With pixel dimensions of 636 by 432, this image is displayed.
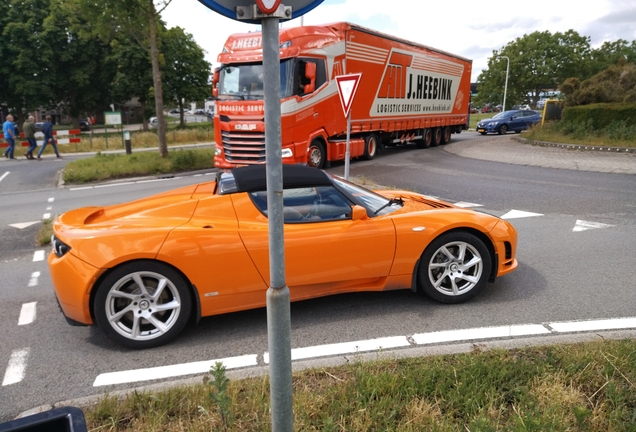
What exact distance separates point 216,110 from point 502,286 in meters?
10.3

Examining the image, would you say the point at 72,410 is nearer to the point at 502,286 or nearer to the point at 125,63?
the point at 502,286

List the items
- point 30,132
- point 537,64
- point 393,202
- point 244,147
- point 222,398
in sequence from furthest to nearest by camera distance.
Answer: point 537,64, point 30,132, point 244,147, point 393,202, point 222,398

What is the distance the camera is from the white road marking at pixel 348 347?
3.44m

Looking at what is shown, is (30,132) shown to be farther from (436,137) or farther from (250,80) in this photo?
(436,137)

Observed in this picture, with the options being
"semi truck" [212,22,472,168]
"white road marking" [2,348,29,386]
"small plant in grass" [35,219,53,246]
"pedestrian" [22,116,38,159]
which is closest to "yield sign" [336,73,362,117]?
"semi truck" [212,22,472,168]

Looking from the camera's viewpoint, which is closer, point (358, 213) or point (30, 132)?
point (358, 213)

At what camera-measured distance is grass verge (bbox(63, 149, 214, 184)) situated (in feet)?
44.3

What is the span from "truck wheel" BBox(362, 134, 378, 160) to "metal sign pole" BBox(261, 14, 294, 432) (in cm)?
1477

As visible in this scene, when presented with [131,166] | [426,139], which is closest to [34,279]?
[131,166]

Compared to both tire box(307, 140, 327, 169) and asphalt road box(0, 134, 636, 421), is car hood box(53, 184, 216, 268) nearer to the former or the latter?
asphalt road box(0, 134, 636, 421)

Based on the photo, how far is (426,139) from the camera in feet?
72.0

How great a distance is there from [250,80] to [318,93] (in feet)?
6.28

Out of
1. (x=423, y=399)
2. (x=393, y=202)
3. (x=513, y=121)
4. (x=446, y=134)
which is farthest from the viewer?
(x=513, y=121)

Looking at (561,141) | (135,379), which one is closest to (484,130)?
(561,141)
